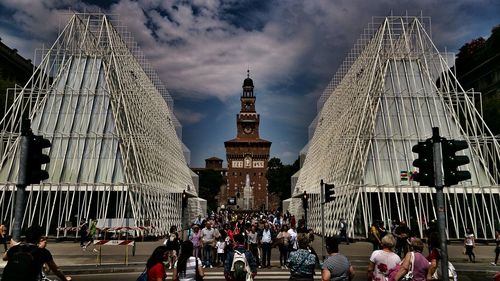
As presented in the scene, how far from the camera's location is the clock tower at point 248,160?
14112 cm

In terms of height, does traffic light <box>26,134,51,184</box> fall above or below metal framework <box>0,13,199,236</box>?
below

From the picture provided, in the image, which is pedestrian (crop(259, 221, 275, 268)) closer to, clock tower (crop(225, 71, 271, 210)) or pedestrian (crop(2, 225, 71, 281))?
pedestrian (crop(2, 225, 71, 281))

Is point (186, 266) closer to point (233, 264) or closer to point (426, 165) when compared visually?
point (233, 264)

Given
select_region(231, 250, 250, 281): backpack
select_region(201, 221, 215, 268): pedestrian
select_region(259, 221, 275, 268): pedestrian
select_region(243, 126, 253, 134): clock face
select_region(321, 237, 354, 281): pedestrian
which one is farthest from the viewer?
select_region(243, 126, 253, 134): clock face

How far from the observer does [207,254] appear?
20.2m

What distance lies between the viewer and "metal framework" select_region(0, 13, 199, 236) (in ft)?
119

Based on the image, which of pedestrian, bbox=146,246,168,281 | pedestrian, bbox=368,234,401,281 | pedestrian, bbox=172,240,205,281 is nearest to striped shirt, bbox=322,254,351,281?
pedestrian, bbox=368,234,401,281

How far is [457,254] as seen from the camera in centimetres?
2556

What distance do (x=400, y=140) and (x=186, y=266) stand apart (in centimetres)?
3349

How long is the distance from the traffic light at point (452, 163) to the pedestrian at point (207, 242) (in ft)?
40.8

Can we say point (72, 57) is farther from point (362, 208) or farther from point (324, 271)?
point (324, 271)

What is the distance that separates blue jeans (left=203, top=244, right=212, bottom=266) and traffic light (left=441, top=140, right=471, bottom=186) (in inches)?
499

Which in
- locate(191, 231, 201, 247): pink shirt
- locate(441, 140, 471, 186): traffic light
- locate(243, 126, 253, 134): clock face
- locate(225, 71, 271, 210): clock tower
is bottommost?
locate(191, 231, 201, 247): pink shirt

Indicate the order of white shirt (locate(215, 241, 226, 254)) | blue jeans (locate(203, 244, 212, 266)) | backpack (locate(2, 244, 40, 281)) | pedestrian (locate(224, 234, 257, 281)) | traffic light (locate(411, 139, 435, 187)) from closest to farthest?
1. backpack (locate(2, 244, 40, 281))
2. pedestrian (locate(224, 234, 257, 281))
3. traffic light (locate(411, 139, 435, 187))
4. blue jeans (locate(203, 244, 212, 266))
5. white shirt (locate(215, 241, 226, 254))
